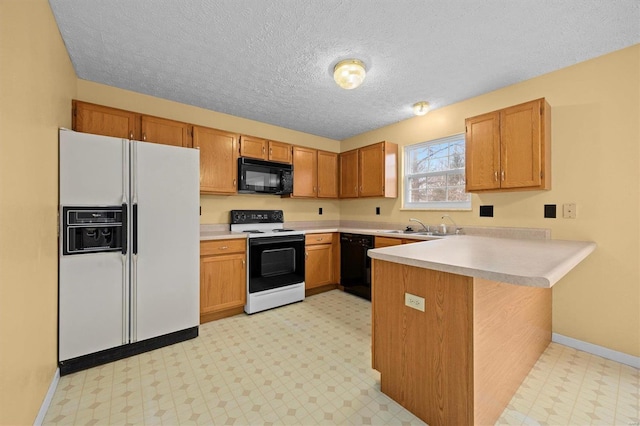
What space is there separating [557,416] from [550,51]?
2.59m

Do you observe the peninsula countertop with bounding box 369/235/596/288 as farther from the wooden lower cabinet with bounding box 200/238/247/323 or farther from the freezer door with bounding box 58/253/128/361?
the freezer door with bounding box 58/253/128/361

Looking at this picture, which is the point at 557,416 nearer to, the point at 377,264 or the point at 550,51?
the point at 377,264

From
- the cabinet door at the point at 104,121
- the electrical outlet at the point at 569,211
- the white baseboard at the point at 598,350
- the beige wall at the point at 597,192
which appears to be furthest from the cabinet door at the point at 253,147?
the white baseboard at the point at 598,350

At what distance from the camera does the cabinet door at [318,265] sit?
143 inches

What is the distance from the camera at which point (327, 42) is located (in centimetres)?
200

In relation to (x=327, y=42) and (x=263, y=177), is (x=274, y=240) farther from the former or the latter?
(x=327, y=42)

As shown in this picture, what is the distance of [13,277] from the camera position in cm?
119

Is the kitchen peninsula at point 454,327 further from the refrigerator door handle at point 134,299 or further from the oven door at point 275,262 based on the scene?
the refrigerator door handle at point 134,299

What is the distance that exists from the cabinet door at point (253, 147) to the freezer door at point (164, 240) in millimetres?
900

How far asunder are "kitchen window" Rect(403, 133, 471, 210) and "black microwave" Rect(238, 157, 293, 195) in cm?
174

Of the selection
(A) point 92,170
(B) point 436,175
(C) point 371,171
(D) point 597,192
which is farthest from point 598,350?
(A) point 92,170

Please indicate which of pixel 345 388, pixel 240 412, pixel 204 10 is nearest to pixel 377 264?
pixel 345 388

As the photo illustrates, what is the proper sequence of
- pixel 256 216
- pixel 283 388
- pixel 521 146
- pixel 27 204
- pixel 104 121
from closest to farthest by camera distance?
pixel 27 204, pixel 283 388, pixel 521 146, pixel 104 121, pixel 256 216

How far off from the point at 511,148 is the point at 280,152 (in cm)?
271
